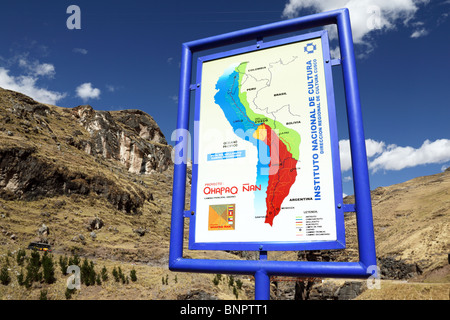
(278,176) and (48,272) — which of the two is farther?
(48,272)

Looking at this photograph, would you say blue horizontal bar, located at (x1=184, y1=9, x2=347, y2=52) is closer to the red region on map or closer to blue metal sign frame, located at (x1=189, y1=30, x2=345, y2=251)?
blue metal sign frame, located at (x1=189, y1=30, x2=345, y2=251)

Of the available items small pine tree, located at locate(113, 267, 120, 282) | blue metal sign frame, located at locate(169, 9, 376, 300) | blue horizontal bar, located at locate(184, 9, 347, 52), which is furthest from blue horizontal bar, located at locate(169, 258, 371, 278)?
small pine tree, located at locate(113, 267, 120, 282)

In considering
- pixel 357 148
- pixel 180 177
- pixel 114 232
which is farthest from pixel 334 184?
pixel 114 232

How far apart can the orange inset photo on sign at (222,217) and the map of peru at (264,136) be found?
279 mm

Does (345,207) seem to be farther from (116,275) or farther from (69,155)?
(69,155)

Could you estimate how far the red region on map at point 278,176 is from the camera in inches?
113

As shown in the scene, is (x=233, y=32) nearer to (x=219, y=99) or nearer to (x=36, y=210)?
(x=219, y=99)

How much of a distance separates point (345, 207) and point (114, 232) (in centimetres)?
3830

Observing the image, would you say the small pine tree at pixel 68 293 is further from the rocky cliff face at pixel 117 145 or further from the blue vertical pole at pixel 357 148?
the rocky cliff face at pixel 117 145

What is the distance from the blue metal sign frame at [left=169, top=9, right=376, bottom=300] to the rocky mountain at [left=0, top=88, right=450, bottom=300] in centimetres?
66

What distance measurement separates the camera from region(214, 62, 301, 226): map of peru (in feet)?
9.48

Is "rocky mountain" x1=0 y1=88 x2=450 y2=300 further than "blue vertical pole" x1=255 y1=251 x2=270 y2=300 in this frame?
Yes

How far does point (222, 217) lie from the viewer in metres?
3.07
